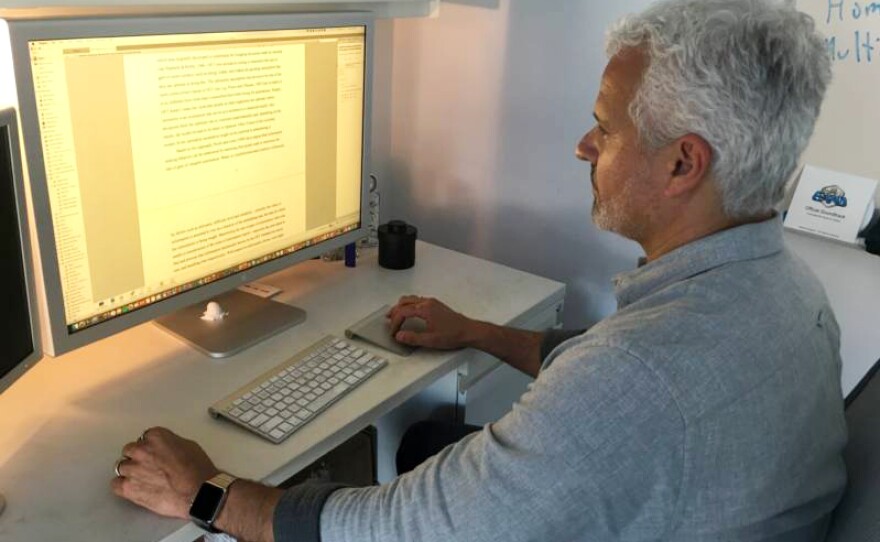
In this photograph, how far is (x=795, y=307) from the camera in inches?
36.1

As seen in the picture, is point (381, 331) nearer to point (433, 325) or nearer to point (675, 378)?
point (433, 325)

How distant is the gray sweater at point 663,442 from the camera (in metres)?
0.80

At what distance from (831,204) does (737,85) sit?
0.68 metres

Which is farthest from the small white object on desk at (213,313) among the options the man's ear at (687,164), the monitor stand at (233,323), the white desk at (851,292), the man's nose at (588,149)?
the white desk at (851,292)

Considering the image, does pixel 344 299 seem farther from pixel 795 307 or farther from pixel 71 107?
pixel 795 307

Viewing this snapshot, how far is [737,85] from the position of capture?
0.89 metres

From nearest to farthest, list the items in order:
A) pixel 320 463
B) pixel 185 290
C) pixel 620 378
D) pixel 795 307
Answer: pixel 620 378, pixel 795 307, pixel 185 290, pixel 320 463

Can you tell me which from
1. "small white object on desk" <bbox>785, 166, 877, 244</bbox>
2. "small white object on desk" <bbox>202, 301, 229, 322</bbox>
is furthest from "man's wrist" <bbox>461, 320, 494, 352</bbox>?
"small white object on desk" <bbox>785, 166, 877, 244</bbox>

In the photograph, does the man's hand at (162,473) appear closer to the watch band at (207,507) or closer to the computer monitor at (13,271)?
the watch band at (207,507)

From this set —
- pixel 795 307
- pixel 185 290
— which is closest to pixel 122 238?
pixel 185 290

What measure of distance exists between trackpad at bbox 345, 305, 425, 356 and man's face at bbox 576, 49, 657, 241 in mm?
419

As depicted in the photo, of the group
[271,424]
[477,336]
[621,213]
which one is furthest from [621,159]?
[271,424]

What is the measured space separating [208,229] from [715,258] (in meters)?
0.74

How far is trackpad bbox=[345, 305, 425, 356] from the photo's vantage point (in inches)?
51.8
